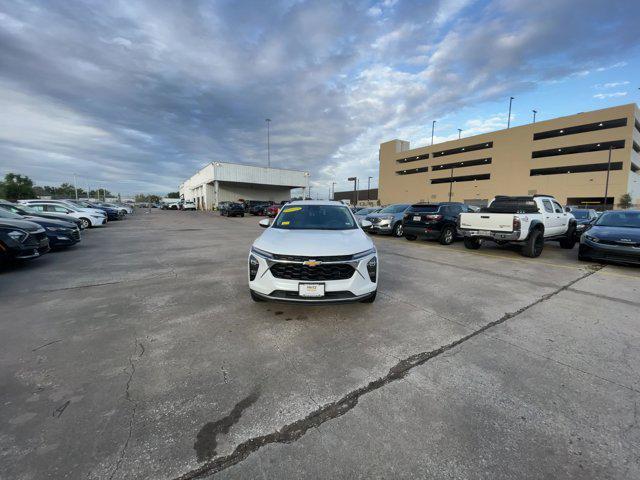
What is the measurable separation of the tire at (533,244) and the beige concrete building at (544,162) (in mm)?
44304

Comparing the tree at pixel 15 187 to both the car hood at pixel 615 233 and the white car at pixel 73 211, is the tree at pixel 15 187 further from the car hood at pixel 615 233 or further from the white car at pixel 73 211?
the car hood at pixel 615 233

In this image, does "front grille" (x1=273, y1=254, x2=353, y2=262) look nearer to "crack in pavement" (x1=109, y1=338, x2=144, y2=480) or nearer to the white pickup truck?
"crack in pavement" (x1=109, y1=338, x2=144, y2=480)

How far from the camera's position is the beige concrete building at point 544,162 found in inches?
1494

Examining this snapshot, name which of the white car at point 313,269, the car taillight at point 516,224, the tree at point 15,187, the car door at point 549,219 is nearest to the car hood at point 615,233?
the car door at point 549,219

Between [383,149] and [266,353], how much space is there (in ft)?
264

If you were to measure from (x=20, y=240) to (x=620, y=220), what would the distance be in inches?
611

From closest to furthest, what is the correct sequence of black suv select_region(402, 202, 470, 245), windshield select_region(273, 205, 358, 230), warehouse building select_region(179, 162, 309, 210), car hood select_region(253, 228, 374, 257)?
car hood select_region(253, 228, 374, 257) → windshield select_region(273, 205, 358, 230) → black suv select_region(402, 202, 470, 245) → warehouse building select_region(179, 162, 309, 210)

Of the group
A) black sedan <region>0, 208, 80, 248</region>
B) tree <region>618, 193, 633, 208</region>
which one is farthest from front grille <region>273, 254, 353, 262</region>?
tree <region>618, 193, 633, 208</region>

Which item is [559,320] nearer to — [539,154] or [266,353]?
[266,353]

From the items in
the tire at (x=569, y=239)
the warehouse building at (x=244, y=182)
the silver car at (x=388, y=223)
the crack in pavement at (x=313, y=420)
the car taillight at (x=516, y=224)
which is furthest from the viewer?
the warehouse building at (x=244, y=182)

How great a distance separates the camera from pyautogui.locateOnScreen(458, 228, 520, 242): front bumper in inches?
318

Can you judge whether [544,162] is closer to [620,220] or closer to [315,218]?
[620,220]

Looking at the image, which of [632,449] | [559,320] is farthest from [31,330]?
[559,320]

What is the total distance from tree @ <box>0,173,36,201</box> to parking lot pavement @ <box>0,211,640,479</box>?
8112 centimetres
